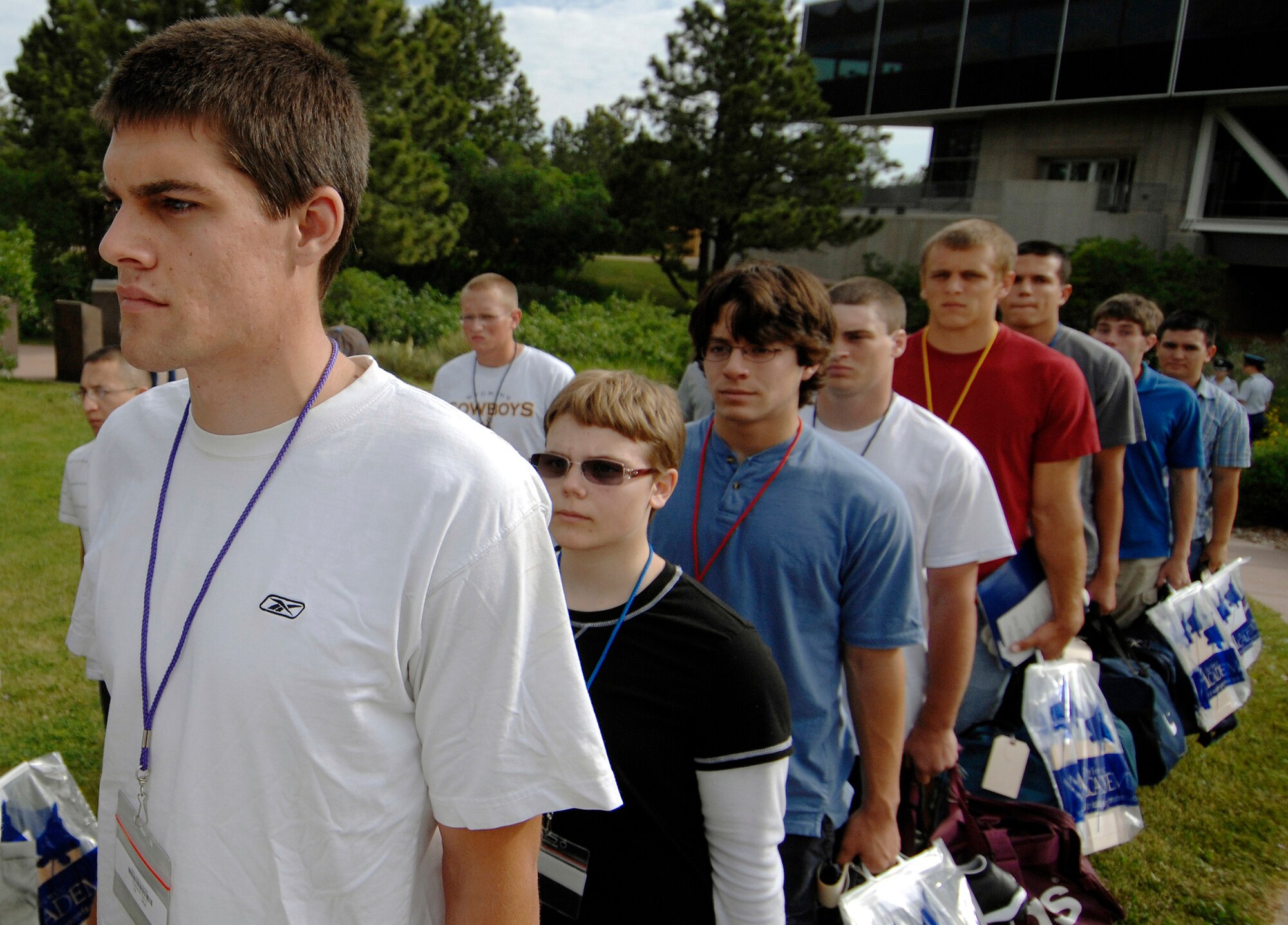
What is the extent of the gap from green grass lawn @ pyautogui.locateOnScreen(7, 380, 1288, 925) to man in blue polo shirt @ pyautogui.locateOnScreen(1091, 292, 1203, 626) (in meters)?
0.93

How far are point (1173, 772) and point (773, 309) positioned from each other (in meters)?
3.77

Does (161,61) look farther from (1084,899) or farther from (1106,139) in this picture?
(1106,139)

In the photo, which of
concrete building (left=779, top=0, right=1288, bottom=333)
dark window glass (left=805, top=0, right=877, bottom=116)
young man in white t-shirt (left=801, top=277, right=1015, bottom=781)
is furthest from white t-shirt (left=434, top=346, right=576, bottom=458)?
dark window glass (left=805, top=0, right=877, bottom=116)

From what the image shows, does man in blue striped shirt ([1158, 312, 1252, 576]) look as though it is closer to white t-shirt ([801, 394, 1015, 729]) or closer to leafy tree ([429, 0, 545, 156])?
white t-shirt ([801, 394, 1015, 729])

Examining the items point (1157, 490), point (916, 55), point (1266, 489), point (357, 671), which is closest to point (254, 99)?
point (357, 671)

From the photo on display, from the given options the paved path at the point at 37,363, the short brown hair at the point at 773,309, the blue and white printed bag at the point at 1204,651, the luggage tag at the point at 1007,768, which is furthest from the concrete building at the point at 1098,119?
the short brown hair at the point at 773,309

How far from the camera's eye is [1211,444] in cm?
547

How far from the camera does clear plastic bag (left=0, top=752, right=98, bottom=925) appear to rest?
2490 millimetres

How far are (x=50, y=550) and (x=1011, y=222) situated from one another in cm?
2841

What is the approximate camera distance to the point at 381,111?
20578mm

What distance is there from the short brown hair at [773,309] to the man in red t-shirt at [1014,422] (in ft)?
3.63

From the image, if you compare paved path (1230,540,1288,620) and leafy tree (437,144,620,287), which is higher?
A: leafy tree (437,144,620,287)

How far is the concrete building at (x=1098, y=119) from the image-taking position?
27.9m

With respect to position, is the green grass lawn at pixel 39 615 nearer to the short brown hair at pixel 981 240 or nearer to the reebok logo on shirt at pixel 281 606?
the reebok logo on shirt at pixel 281 606
